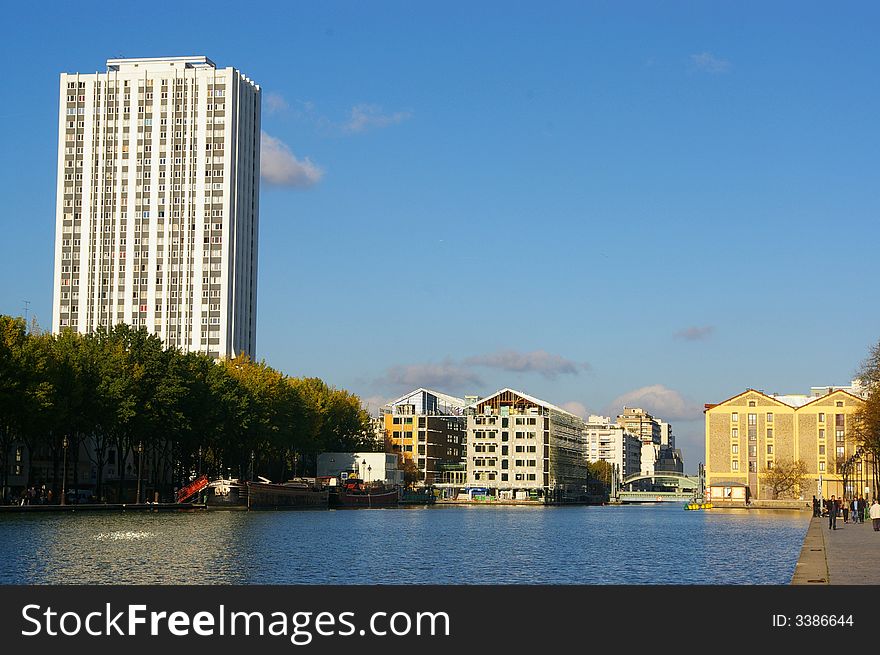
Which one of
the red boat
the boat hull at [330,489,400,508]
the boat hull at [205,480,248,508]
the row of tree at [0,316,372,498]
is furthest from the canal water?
the red boat

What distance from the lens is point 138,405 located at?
126m

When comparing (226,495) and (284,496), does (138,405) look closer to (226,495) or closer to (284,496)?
(226,495)

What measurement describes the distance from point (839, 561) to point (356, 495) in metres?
147

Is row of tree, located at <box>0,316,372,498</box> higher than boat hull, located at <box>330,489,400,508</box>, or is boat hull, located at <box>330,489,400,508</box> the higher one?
row of tree, located at <box>0,316,372,498</box>

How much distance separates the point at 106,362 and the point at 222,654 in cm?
10428

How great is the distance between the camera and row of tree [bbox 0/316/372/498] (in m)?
105

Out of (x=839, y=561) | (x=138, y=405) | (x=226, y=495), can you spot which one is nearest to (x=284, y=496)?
(x=226, y=495)

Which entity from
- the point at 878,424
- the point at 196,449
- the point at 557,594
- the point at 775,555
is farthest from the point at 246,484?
the point at 557,594

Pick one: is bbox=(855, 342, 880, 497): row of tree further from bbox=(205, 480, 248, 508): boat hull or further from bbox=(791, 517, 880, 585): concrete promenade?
bbox=(205, 480, 248, 508): boat hull

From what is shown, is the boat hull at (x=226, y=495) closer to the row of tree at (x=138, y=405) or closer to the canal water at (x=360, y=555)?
the row of tree at (x=138, y=405)

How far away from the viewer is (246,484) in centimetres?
14788

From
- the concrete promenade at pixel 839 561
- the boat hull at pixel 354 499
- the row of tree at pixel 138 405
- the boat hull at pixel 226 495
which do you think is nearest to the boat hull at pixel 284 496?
the boat hull at pixel 226 495

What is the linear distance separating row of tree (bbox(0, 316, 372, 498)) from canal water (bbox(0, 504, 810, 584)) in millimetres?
11290

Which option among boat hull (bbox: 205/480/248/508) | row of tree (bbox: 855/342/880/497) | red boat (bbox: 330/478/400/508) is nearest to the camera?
row of tree (bbox: 855/342/880/497)
